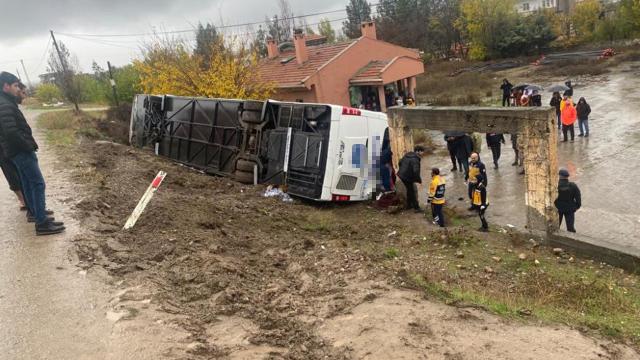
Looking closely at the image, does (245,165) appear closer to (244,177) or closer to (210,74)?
(244,177)

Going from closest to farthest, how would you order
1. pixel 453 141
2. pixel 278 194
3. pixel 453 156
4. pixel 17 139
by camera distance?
pixel 17 139 → pixel 278 194 → pixel 453 141 → pixel 453 156

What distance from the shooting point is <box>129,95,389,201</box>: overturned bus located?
10141mm

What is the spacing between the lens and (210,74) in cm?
1834

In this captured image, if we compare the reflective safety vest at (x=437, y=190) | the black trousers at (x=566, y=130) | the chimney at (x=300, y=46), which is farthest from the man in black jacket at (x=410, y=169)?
the chimney at (x=300, y=46)

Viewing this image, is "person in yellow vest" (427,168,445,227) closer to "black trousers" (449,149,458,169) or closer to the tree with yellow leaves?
"black trousers" (449,149,458,169)

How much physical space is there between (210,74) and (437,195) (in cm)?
1212

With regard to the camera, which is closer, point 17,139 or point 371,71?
point 17,139

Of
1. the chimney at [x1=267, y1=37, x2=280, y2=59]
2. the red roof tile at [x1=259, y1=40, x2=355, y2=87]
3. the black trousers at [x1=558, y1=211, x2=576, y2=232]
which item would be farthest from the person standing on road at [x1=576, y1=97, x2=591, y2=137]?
the chimney at [x1=267, y1=37, x2=280, y2=59]

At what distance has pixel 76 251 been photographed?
6.20m

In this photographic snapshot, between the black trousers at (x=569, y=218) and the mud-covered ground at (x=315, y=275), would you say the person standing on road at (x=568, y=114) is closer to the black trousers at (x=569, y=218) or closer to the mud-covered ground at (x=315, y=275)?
the mud-covered ground at (x=315, y=275)

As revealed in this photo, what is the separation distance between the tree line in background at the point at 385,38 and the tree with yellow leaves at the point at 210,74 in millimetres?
39

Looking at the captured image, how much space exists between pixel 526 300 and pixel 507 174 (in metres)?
7.61

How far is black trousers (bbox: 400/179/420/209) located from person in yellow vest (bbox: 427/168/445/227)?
112 cm

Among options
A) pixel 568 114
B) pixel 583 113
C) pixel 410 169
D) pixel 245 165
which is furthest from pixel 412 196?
pixel 583 113
